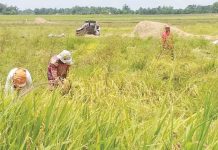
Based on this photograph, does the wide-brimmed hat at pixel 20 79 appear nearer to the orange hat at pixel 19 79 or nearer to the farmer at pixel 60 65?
the orange hat at pixel 19 79

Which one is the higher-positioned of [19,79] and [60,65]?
[19,79]

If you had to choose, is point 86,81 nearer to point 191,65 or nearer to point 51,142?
point 51,142

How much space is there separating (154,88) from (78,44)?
1131cm

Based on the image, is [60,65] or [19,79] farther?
[60,65]

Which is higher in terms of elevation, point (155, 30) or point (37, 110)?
point (37, 110)

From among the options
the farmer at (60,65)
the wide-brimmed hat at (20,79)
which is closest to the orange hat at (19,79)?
the wide-brimmed hat at (20,79)

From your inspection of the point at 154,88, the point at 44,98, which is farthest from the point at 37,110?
the point at 154,88

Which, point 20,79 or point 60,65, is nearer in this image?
point 20,79

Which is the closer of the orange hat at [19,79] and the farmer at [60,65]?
the orange hat at [19,79]

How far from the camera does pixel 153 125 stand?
333 centimetres

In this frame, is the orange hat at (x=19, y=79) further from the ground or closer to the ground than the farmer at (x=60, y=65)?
further from the ground

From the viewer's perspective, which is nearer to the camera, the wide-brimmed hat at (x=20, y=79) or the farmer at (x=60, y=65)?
the wide-brimmed hat at (x=20, y=79)

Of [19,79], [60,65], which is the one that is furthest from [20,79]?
[60,65]

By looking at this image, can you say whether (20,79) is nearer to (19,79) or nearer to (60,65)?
(19,79)
